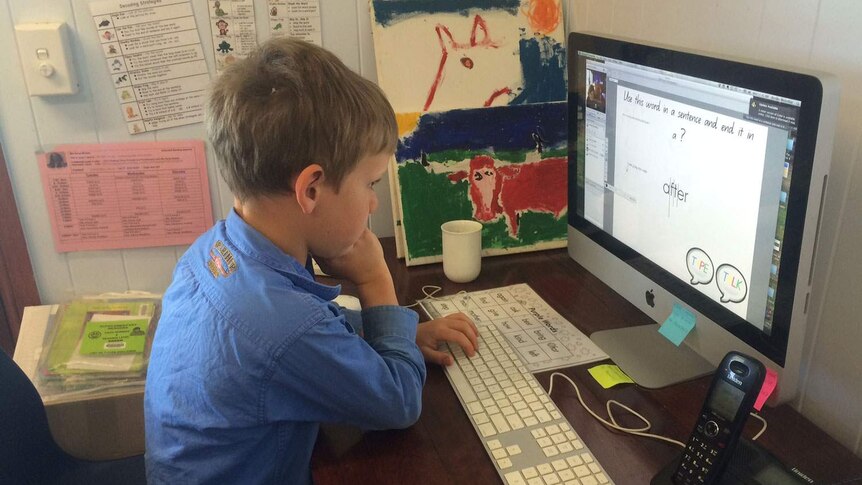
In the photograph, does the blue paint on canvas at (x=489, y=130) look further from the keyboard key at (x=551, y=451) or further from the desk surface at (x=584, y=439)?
the keyboard key at (x=551, y=451)

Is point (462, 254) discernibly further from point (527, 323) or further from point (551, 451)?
point (551, 451)

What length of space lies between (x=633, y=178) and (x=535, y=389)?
0.34m

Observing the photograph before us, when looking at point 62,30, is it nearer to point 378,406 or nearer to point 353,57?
point 353,57

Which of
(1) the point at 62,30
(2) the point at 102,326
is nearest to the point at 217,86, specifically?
(1) the point at 62,30

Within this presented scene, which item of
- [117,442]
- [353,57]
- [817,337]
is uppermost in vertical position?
[353,57]

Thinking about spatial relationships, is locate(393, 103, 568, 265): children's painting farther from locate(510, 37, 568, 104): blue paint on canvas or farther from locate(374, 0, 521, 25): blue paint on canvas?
locate(374, 0, 521, 25): blue paint on canvas

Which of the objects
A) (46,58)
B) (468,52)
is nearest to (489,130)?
(468,52)

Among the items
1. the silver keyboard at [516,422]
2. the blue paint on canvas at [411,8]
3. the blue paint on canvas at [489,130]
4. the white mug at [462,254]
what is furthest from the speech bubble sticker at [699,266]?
the blue paint on canvas at [411,8]

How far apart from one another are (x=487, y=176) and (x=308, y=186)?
0.64 m

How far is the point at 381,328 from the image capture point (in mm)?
942

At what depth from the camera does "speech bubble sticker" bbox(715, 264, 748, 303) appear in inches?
31.7

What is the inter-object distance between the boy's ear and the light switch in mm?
782

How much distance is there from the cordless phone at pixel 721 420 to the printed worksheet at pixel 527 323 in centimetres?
27

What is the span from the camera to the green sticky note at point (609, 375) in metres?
0.95
